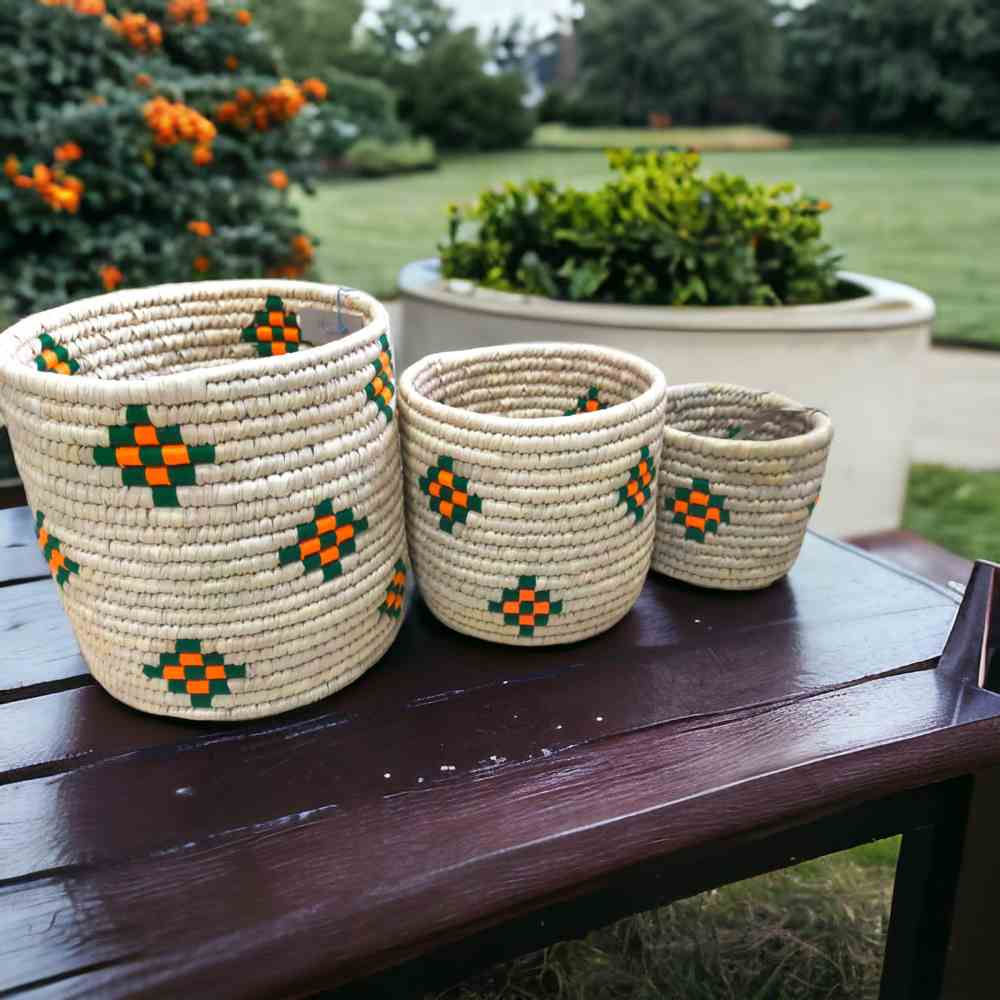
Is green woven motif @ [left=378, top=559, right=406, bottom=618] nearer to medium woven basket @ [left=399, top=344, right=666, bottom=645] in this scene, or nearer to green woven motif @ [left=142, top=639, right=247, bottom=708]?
medium woven basket @ [left=399, top=344, right=666, bottom=645]

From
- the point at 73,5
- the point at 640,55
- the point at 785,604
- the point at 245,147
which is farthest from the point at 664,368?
the point at 640,55

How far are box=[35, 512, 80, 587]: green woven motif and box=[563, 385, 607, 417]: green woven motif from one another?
45 cm

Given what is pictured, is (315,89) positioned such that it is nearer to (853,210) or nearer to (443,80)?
(853,210)

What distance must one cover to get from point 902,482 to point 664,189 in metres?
0.75

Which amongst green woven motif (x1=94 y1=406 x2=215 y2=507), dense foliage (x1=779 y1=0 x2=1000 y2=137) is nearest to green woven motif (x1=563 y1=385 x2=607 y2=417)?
green woven motif (x1=94 y1=406 x2=215 y2=507)

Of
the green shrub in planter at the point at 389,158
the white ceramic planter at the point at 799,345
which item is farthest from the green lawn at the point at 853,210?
the white ceramic planter at the point at 799,345

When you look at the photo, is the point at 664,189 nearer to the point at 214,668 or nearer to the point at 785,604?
the point at 785,604

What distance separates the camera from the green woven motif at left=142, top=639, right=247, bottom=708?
655mm

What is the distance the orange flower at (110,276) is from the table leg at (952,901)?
212 cm

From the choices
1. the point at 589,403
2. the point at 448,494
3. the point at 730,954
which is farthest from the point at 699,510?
the point at 730,954

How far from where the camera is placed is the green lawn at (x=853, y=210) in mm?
5555

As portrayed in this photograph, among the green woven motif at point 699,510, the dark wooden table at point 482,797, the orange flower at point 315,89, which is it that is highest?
the orange flower at point 315,89

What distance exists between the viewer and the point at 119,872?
1.82 ft

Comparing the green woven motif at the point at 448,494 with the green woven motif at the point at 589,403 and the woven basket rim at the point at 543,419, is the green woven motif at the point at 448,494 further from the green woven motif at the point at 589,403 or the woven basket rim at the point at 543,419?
the green woven motif at the point at 589,403
